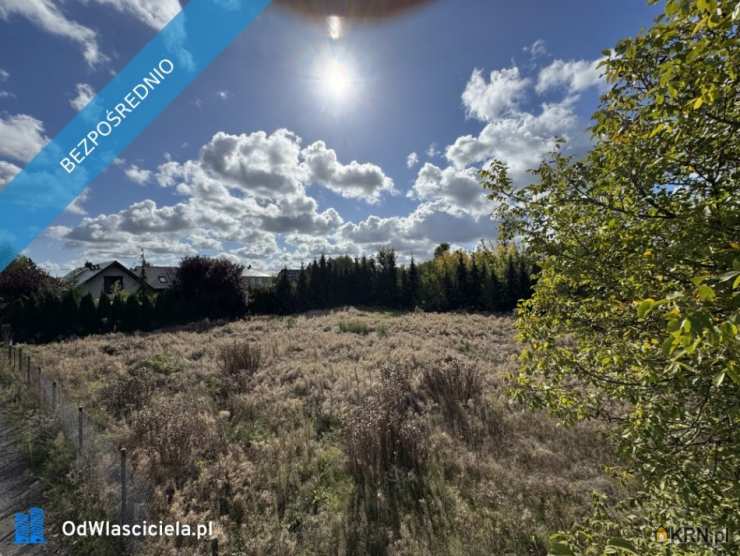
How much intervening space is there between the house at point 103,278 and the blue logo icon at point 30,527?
30.7 m

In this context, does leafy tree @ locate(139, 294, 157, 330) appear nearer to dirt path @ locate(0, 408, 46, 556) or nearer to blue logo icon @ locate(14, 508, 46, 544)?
dirt path @ locate(0, 408, 46, 556)

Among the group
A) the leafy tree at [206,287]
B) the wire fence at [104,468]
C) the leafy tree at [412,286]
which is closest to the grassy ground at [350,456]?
the wire fence at [104,468]

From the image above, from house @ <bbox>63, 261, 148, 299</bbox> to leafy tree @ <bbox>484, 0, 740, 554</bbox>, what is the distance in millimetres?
35651

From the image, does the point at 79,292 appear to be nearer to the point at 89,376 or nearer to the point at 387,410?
the point at 89,376

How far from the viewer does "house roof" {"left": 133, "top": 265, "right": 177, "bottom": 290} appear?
37984 mm

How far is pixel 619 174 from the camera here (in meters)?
2.41

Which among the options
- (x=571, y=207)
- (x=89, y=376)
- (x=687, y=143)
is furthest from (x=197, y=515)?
(x=89, y=376)

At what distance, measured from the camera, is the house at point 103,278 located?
99.5 feet

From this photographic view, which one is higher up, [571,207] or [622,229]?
[571,207]

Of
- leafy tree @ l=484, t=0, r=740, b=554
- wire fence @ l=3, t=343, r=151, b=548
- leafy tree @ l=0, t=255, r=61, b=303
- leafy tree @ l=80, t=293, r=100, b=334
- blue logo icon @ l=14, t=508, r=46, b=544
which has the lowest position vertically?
blue logo icon @ l=14, t=508, r=46, b=544

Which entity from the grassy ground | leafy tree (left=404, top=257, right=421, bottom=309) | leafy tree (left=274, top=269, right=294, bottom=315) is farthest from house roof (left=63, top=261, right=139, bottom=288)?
leafy tree (left=404, top=257, right=421, bottom=309)

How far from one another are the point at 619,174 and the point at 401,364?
29.4ft

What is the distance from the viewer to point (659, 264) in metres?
A: 2.17

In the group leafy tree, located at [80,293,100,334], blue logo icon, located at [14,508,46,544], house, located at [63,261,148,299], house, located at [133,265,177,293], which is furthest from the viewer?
house, located at [133,265,177,293]
